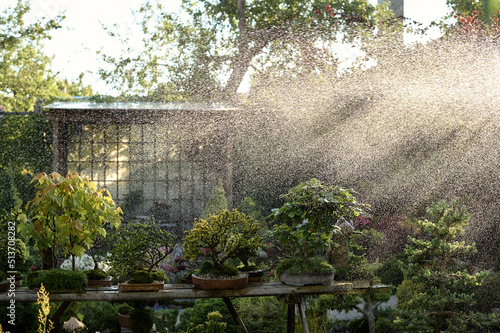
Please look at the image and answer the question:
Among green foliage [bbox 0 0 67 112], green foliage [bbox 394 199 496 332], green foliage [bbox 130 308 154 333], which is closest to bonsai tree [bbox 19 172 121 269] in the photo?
green foliage [bbox 130 308 154 333]

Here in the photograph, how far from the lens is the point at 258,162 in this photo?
28.6ft

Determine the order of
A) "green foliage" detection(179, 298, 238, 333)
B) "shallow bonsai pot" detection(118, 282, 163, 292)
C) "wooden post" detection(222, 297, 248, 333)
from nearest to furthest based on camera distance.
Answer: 1. "shallow bonsai pot" detection(118, 282, 163, 292)
2. "wooden post" detection(222, 297, 248, 333)
3. "green foliage" detection(179, 298, 238, 333)

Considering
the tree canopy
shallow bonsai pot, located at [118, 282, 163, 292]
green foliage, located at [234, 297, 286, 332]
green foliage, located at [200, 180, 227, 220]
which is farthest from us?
the tree canopy

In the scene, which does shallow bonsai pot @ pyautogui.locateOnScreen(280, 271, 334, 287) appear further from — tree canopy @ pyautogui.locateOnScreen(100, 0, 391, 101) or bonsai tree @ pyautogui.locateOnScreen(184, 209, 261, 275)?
tree canopy @ pyautogui.locateOnScreen(100, 0, 391, 101)

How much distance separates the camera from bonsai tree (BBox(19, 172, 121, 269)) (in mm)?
3533

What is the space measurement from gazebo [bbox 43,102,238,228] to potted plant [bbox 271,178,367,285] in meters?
4.19

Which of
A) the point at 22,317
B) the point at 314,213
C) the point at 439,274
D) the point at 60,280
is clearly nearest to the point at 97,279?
the point at 60,280

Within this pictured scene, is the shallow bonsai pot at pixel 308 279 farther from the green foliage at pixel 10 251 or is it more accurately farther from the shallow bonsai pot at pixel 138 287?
the green foliage at pixel 10 251

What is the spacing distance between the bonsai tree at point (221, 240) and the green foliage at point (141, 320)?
660 mm

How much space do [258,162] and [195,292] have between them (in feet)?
16.9

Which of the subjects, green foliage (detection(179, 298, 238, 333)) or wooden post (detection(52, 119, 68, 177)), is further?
wooden post (detection(52, 119, 68, 177))

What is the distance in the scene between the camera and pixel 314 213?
3799 mm

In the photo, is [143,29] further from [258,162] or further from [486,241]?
[486,241]

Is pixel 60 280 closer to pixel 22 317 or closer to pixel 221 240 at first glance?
pixel 22 317
